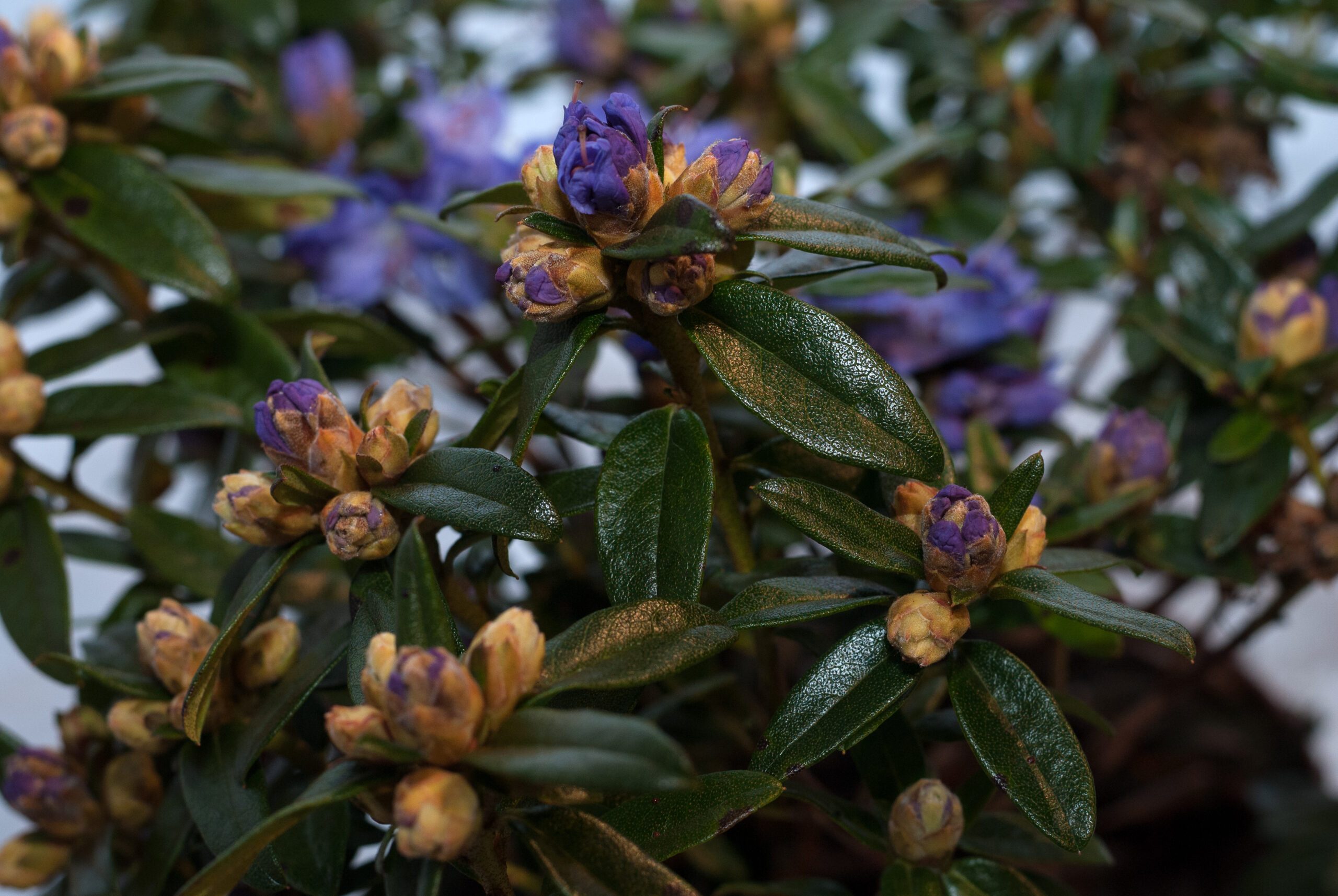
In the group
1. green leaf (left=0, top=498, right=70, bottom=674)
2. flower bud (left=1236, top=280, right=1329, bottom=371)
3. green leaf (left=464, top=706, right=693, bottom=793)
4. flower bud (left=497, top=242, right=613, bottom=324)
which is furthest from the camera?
flower bud (left=1236, top=280, right=1329, bottom=371)

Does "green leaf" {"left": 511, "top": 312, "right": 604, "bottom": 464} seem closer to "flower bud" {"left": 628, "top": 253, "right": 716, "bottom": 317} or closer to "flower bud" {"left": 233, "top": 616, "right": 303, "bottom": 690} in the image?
"flower bud" {"left": 628, "top": 253, "right": 716, "bottom": 317}

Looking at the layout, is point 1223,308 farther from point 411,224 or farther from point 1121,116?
point 411,224

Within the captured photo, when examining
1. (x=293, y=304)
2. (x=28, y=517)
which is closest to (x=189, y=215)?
(x=28, y=517)

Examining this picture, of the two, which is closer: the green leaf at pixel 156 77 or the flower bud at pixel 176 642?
the flower bud at pixel 176 642

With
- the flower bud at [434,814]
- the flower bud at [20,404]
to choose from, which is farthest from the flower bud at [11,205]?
the flower bud at [434,814]

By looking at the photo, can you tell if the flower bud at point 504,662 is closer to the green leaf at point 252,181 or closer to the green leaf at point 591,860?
the green leaf at point 591,860

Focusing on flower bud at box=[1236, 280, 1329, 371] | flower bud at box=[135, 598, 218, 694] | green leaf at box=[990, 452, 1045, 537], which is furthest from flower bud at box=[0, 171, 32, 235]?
flower bud at box=[1236, 280, 1329, 371]

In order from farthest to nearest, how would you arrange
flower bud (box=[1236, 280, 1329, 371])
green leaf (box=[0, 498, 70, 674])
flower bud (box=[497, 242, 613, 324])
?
flower bud (box=[1236, 280, 1329, 371])
green leaf (box=[0, 498, 70, 674])
flower bud (box=[497, 242, 613, 324])
